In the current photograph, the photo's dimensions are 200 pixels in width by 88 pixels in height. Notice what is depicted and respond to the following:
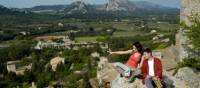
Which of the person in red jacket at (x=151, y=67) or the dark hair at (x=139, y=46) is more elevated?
the dark hair at (x=139, y=46)

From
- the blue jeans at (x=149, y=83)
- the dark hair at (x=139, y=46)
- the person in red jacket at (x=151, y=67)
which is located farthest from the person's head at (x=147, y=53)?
the blue jeans at (x=149, y=83)

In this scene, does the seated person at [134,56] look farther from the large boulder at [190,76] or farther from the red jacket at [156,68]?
the large boulder at [190,76]

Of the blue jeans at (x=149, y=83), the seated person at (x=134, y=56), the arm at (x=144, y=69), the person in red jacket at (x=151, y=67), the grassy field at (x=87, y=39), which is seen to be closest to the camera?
the blue jeans at (x=149, y=83)

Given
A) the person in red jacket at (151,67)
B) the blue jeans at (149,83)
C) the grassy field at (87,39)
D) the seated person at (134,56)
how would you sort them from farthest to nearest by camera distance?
the grassy field at (87,39)
the seated person at (134,56)
the person in red jacket at (151,67)
the blue jeans at (149,83)

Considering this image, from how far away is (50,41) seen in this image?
3910 inches

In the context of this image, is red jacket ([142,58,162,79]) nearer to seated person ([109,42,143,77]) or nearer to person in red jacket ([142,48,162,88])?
person in red jacket ([142,48,162,88])

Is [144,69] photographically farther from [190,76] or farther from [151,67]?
[190,76]

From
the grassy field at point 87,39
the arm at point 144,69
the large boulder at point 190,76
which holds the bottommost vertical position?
the grassy field at point 87,39

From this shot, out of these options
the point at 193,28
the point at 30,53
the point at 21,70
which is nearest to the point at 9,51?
the point at 30,53

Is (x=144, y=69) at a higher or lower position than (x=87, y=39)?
higher

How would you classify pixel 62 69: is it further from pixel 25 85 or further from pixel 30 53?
pixel 30 53

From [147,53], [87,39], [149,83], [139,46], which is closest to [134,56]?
[139,46]

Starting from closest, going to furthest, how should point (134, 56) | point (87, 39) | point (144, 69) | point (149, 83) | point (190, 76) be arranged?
point (149, 83), point (144, 69), point (134, 56), point (190, 76), point (87, 39)

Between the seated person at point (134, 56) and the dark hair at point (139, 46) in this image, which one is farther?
the seated person at point (134, 56)
